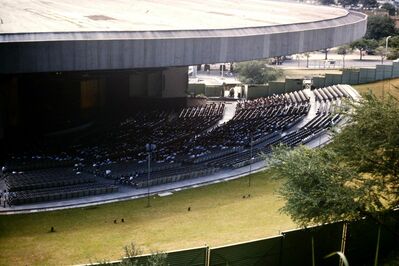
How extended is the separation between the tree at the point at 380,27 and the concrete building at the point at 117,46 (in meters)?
64.7

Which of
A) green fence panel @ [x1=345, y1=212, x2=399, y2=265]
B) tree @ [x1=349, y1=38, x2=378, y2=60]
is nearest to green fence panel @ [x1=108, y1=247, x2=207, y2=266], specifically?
green fence panel @ [x1=345, y1=212, x2=399, y2=265]

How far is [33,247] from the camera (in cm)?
2508

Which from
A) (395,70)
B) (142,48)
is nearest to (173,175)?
(142,48)

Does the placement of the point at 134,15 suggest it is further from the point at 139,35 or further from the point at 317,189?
the point at 317,189

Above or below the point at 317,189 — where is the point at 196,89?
below

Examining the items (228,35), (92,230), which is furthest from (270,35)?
(92,230)

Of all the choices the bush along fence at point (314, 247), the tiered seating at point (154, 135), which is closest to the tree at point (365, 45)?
the tiered seating at point (154, 135)

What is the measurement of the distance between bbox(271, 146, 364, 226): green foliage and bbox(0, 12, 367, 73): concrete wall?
15.1 m

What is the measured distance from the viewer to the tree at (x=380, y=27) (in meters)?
121

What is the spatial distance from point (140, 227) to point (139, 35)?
1277 centimetres

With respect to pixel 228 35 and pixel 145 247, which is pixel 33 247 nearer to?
pixel 145 247

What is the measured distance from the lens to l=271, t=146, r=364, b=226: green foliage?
2036 cm

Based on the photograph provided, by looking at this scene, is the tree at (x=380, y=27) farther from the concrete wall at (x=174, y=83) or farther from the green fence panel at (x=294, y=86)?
the concrete wall at (x=174, y=83)

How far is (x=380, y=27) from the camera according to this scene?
121m
